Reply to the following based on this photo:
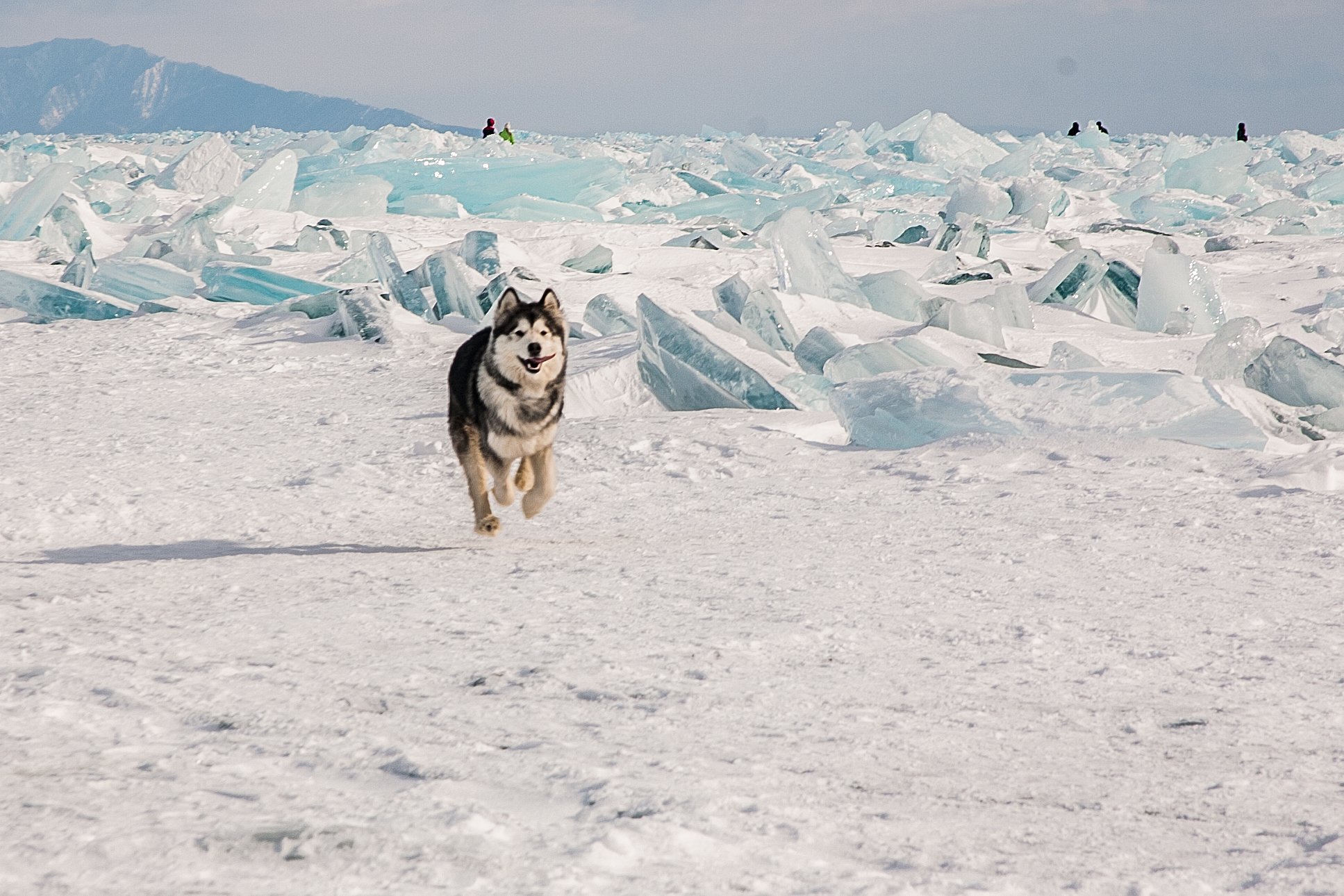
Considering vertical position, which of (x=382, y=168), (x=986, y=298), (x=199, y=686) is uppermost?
(x=382, y=168)

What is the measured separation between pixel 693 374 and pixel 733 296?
172cm

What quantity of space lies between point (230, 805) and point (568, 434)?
9.67 feet

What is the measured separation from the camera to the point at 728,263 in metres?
8.43

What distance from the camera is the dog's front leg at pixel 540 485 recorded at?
3189mm

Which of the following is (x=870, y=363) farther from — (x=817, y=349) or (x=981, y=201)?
(x=981, y=201)

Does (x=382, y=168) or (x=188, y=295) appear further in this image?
(x=382, y=168)

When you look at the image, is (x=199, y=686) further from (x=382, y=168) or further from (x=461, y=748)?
(x=382, y=168)

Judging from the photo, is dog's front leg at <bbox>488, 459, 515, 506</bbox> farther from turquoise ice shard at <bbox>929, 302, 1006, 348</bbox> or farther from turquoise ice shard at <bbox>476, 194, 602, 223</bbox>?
turquoise ice shard at <bbox>476, 194, 602, 223</bbox>

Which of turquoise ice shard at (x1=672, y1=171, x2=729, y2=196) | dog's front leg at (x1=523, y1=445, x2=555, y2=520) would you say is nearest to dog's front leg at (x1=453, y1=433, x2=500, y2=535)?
dog's front leg at (x1=523, y1=445, x2=555, y2=520)

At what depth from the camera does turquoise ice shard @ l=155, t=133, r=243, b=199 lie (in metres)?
13.6

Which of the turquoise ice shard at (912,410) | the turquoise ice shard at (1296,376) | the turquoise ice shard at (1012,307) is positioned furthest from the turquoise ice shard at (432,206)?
the turquoise ice shard at (1296,376)

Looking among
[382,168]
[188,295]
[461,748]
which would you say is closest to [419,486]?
[461,748]

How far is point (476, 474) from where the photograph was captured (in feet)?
10.6

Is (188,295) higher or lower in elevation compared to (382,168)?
lower
